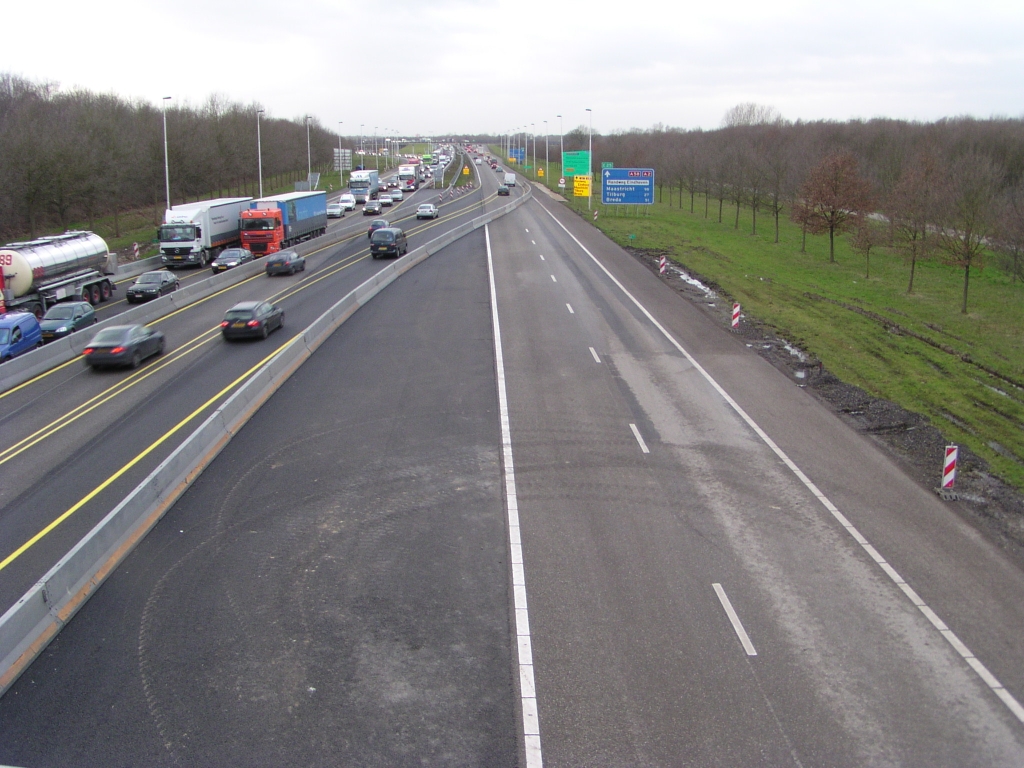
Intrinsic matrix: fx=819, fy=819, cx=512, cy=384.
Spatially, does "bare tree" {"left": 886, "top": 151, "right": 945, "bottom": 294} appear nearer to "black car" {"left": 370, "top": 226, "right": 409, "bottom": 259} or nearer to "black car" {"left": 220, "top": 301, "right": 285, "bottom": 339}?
"black car" {"left": 370, "top": 226, "right": 409, "bottom": 259}

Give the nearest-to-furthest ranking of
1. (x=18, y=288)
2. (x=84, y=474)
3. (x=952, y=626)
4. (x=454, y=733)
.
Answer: (x=454, y=733) < (x=952, y=626) < (x=84, y=474) < (x=18, y=288)

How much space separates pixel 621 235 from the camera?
59344 mm

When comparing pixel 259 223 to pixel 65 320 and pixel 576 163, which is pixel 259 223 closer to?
pixel 65 320

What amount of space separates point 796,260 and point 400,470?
4586cm

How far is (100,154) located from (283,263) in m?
27.1

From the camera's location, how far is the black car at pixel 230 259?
45031mm

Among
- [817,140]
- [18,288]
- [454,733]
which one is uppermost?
[817,140]

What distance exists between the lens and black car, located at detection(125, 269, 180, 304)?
37.8 m

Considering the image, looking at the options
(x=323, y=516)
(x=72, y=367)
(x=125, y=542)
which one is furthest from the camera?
(x=72, y=367)

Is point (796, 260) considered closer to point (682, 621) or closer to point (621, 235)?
point (621, 235)

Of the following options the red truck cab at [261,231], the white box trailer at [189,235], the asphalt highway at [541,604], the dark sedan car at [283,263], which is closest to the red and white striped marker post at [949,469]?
the asphalt highway at [541,604]

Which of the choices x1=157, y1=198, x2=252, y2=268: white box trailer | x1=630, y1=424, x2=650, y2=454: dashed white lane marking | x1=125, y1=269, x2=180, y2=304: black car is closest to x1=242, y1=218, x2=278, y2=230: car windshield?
x1=157, y1=198, x2=252, y2=268: white box trailer

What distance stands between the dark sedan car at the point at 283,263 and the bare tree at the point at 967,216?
3398cm

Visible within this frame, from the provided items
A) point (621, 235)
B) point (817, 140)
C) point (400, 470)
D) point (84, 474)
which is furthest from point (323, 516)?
point (817, 140)
